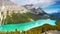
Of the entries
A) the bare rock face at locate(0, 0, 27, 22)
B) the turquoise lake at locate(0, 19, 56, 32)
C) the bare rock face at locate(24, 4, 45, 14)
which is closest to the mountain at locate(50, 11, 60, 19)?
the turquoise lake at locate(0, 19, 56, 32)

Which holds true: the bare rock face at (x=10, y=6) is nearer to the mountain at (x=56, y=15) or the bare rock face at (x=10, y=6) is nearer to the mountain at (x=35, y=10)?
the mountain at (x=35, y=10)

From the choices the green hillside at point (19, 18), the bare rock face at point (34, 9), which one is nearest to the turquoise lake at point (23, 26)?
the green hillside at point (19, 18)

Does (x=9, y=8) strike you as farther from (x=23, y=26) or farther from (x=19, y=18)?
(x=23, y=26)

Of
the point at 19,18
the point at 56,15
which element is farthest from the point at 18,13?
the point at 56,15

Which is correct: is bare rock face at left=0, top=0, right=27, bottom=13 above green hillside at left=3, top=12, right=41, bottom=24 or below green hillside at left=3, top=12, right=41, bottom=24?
above

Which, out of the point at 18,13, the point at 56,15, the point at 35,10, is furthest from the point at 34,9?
the point at 56,15

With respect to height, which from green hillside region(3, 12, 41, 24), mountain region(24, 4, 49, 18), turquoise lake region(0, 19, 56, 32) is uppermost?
mountain region(24, 4, 49, 18)

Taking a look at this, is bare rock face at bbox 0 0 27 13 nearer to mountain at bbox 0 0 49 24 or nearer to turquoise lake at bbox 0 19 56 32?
mountain at bbox 0 0 49 24

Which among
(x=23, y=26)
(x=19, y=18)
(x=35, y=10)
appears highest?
(x=35, y=10)

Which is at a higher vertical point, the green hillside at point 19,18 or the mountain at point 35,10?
the mountain at point 35,10

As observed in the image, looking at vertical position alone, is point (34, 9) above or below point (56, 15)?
above

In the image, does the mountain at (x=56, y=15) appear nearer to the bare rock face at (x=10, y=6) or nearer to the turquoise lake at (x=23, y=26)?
the turquoise lake at (x=23, y=26)

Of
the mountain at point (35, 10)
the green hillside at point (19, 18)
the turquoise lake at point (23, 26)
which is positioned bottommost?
the turquoise lake at point (23, 26)
